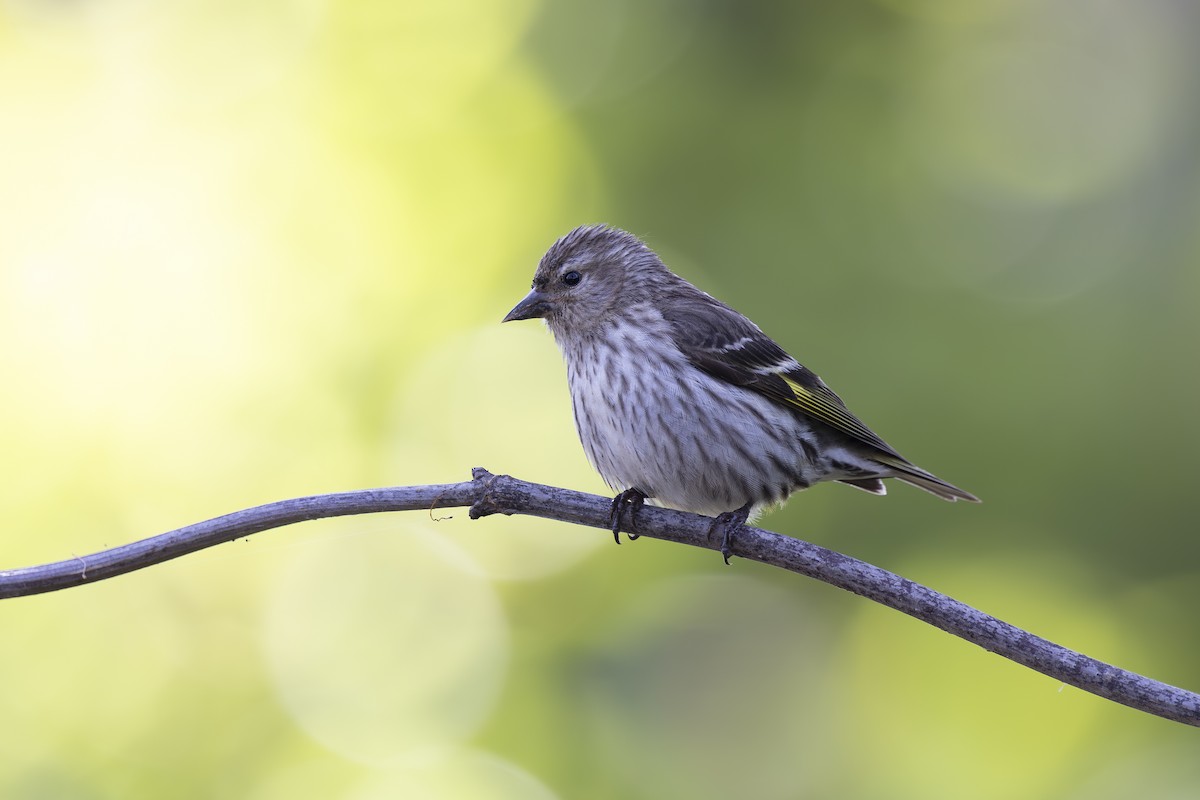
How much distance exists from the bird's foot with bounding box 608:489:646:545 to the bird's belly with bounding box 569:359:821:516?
51 mm

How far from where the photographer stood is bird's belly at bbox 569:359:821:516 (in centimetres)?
470

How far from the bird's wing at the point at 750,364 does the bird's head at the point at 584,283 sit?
0.25 m

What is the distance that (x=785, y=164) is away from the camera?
Result: 27.3 feet

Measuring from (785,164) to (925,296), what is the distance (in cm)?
147

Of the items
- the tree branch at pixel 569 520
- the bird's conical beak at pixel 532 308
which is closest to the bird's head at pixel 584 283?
the bird's conical beak at pixel 532 308

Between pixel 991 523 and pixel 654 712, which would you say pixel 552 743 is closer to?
pixel 654 712

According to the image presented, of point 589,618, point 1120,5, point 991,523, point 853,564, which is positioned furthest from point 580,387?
point 1120,5

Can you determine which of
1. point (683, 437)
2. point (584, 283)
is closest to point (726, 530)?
point (683, 437)

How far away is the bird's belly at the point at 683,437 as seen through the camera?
4.70 m

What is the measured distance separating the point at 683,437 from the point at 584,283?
1038 mm

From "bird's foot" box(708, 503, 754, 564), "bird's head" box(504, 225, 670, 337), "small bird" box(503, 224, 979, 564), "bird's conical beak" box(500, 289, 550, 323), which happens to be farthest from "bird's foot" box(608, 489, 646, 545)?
"bird's conical beak" box(500, 289, 550, 323)

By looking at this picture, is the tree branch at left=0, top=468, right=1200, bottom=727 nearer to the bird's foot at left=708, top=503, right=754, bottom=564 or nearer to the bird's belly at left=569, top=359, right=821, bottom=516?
the bird's foot at left=708, top=503, right=754, bottom=564

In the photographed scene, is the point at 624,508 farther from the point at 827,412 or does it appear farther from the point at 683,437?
the point at 827,412

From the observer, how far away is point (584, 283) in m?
5.34
